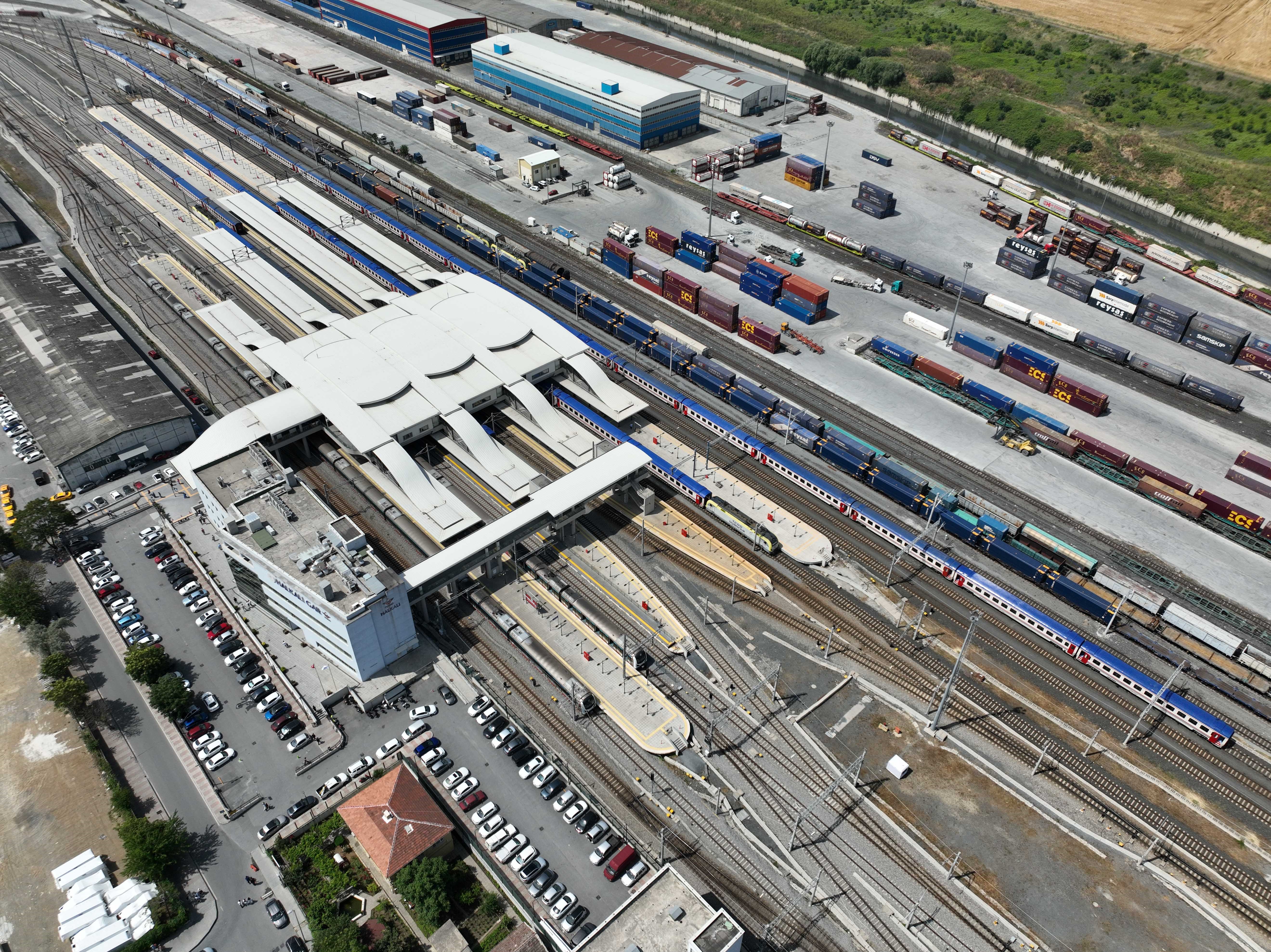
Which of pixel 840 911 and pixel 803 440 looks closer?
pixel 840 911

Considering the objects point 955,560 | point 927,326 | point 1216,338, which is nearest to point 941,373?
point 927,326

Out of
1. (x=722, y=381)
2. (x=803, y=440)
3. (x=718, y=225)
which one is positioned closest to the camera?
(x=803, y=440)

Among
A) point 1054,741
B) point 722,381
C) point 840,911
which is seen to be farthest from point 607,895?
point 722,381

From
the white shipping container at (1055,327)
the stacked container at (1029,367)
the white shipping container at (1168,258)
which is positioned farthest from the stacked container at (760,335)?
the white shipping container at (1168,258)

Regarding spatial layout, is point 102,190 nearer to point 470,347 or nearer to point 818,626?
point 470,347

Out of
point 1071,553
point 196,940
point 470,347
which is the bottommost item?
point 196,940

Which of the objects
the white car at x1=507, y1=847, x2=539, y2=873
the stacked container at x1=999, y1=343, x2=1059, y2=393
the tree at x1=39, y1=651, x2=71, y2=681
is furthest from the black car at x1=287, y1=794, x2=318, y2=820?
the stacked container at x1=999, y1=343, x2=1059, y2=393

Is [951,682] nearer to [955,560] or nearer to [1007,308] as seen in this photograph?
[955,560]
